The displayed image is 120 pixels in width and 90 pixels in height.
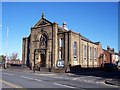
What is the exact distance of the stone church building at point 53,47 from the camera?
46656 mm

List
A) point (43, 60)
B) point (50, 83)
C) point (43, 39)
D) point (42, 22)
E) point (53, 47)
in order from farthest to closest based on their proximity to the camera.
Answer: point (42, 22)
point (43, 60)
point (43, 39)
point (53, 47)
point (50, 83)

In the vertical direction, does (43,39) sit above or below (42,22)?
below

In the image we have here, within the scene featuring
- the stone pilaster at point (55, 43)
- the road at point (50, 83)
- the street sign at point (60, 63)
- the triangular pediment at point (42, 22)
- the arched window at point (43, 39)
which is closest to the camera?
the road at point (50, 83)

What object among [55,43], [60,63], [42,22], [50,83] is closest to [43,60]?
[55,43]

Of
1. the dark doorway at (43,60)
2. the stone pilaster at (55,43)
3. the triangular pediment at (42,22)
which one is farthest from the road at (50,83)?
the triangular pediment at (42,22)

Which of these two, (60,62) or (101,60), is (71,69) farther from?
(101,60)

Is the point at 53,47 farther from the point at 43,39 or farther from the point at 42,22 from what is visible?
the point at 42,22

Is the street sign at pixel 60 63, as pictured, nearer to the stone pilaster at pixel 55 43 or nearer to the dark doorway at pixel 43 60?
the stone pilaster at pixel 55 43

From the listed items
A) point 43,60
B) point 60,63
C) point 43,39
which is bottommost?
point 60,63

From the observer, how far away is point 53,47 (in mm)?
47781

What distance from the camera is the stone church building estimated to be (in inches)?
1837

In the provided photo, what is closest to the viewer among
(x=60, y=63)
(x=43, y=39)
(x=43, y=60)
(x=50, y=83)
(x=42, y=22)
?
(x=50, y=83)

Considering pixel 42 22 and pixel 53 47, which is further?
pixel 42 22

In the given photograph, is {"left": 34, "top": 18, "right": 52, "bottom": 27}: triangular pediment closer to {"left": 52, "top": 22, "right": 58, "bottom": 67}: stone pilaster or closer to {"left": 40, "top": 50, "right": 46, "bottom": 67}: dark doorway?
{"left": 52, "top": 22, "right": 58, "bottom": 67}: stone pilaster
